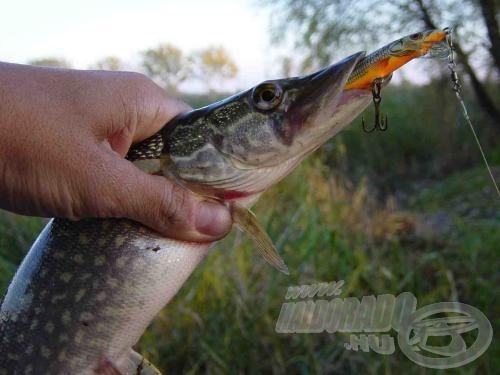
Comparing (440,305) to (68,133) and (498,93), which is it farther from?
(498,93)

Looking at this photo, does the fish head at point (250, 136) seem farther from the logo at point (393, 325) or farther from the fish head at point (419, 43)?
the logo at point (393, 325)

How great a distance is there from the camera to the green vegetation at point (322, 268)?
232 cm

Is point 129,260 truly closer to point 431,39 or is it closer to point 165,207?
point 165,207

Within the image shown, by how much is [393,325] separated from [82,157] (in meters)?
1.60

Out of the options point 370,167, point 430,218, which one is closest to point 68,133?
point 430,218

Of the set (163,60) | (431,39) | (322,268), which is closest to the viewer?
(431,39)

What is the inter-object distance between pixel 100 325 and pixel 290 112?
65cm

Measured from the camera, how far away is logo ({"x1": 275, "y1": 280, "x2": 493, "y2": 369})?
2.12 m

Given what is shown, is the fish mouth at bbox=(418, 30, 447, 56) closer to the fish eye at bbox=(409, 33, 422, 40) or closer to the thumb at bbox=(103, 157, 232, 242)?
the fish eye at bbox=(409, 33, 422, 40)

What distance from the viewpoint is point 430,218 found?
4.14 m

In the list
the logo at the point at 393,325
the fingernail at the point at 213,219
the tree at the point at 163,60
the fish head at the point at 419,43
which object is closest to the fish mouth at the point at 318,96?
the fish head at the point at 419,43

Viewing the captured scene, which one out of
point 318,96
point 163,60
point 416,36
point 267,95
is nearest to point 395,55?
point 416,36

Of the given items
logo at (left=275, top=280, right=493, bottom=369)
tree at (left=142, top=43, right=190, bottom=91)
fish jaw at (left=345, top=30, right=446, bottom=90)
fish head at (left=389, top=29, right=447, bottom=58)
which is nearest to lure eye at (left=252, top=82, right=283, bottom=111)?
fish jaw at (left=345, top=30, right=446, bottom=90)

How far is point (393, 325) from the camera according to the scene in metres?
2.30
